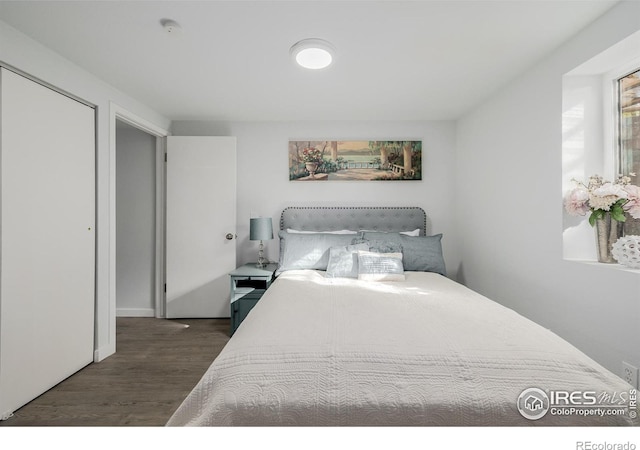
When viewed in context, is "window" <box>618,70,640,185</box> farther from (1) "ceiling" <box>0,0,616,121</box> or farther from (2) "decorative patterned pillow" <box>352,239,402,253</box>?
(2) "decorative patterned pillow" <box>352,239,402,253</box>

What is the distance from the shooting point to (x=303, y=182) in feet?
12.4

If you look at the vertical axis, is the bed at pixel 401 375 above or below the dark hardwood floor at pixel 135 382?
above

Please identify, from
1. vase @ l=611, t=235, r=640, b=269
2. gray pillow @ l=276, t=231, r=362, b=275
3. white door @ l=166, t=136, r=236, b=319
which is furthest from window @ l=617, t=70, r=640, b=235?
white door @ l=166, t=136, r=236, b=319

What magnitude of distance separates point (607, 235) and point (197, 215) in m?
3.67

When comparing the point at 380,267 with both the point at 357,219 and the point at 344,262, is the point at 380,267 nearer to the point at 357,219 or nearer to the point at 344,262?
the point at 344,262

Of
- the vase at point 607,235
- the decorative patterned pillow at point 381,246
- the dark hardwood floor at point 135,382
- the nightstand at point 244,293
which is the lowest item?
the dark hardwood floor at point 135,382

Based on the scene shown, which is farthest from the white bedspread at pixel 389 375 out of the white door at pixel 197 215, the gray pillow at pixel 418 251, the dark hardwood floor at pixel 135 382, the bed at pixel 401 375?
the white door at pixel 197 215

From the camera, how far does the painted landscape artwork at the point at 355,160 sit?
372 cm

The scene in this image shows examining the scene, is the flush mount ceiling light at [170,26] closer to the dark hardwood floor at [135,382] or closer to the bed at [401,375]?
the bed at [401,375]

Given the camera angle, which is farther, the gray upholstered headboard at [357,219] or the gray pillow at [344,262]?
the gray upholstered headboard at [357,219]

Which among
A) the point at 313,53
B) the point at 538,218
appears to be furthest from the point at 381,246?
the point at 313,53

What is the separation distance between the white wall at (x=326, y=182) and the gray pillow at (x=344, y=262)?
92 cm

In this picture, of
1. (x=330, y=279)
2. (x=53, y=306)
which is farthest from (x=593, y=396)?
(x=53, y=306)

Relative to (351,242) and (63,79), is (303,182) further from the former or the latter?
(63,79)
